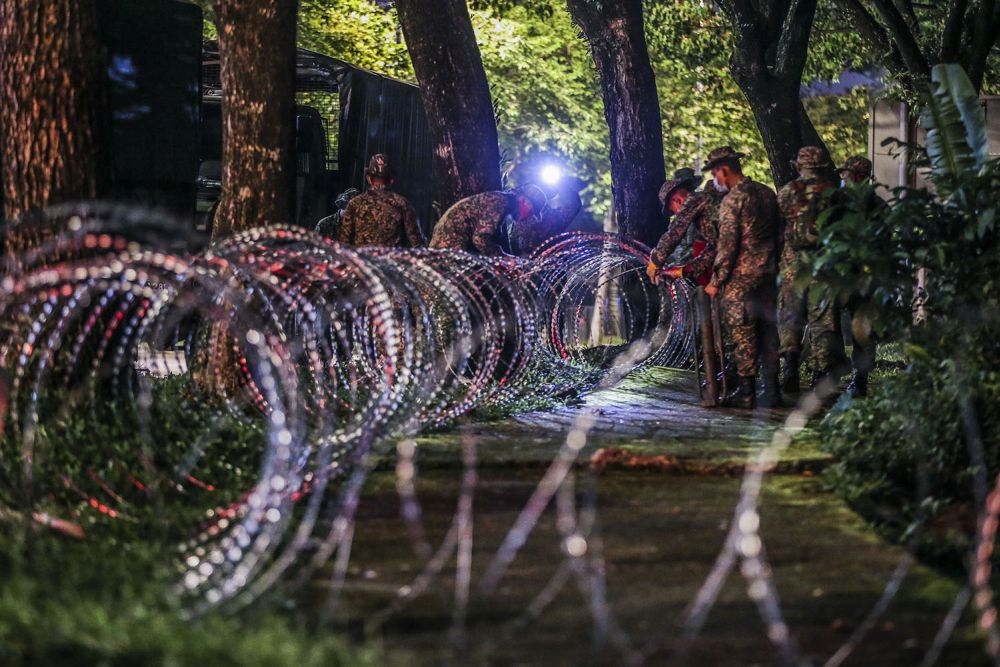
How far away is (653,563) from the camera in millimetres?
6090

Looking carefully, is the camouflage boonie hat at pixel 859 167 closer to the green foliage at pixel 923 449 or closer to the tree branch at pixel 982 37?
the green foliage at pixel 923 449

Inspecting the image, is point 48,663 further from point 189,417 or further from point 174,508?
point 189,417

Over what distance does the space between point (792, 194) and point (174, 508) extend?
622cm

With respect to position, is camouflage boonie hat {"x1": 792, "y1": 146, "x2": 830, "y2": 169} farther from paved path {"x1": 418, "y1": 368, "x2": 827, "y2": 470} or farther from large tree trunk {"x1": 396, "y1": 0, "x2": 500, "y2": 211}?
large tree trunk {"x1": 396, "y1": 0, "x2": 500, "y2": 211}

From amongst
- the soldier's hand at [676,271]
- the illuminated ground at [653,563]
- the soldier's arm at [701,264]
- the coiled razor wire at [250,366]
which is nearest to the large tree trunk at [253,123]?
the coiled razor wire at [250,366]

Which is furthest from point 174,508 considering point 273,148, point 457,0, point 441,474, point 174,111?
point 457,0

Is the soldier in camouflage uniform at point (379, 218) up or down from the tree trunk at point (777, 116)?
down

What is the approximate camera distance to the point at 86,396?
8.62 metres

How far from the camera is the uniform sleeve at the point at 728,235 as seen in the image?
36.7ft

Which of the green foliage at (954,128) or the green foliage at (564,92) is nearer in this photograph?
the green foliage at (954,128)

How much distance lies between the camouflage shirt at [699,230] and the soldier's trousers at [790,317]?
0.65m

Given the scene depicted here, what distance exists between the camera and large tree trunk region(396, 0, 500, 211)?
15.3 m

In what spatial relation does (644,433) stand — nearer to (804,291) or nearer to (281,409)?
(804,291)

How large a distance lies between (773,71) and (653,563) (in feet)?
46.6
